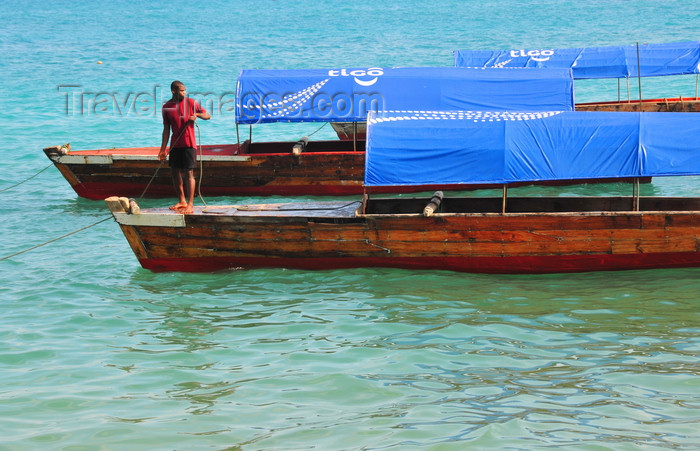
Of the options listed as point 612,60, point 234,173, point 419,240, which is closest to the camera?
point 419,240

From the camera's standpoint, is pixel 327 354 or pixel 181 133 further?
pixel 181 133

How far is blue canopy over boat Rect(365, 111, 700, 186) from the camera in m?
10.2

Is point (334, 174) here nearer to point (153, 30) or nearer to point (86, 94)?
point (86, 94)

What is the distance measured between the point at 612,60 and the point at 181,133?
1215cm

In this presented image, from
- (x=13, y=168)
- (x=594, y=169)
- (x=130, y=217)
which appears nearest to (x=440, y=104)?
(x=594, y=169)

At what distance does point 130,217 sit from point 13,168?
33.4 ft

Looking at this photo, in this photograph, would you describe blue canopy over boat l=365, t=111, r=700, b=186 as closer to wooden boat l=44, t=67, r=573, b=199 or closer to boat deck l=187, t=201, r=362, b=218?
boat deck l=187, t=201, r=362, b=218

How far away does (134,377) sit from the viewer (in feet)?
25.7

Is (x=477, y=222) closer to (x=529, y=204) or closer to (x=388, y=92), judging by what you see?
(x=529, y=204)

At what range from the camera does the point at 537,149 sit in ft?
34.2

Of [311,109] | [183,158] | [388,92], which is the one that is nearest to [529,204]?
[388,92]

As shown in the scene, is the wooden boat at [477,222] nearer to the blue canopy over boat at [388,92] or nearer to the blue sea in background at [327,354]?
the blue sea in background at [327,354]

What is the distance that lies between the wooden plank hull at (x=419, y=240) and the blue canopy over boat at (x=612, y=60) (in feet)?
28.5

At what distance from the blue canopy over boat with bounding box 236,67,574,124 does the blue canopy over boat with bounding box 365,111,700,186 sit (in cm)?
393
